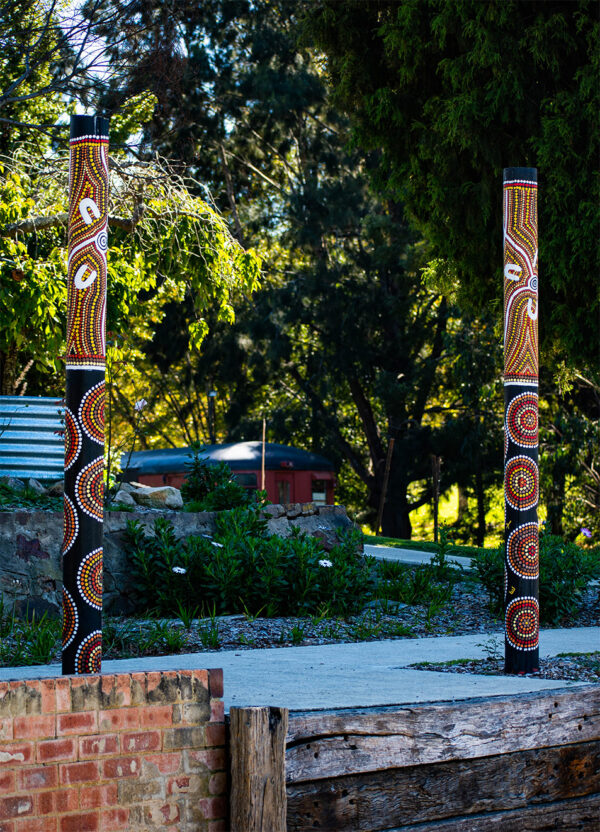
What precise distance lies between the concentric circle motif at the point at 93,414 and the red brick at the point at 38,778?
5.39 ft

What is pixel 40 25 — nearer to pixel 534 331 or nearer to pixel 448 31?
pixel 448 31

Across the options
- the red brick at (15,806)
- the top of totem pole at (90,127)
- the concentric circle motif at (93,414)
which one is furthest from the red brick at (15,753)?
the top of totem pole at (90,127)

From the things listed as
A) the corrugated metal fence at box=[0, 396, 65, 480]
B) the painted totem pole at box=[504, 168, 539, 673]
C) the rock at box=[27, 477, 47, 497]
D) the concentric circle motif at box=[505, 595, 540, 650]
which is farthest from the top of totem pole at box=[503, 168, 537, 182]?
the corrugated metal fence at box=[0, 396, 65, 480]

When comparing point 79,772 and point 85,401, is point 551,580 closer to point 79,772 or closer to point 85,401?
point 85,401

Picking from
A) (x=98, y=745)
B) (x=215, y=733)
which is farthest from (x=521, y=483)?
(x=98, y=745)

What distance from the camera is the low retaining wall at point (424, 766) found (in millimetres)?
4078

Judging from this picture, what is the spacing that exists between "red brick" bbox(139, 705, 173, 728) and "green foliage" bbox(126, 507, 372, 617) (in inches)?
178

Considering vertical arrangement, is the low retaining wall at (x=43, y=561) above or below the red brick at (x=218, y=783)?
above

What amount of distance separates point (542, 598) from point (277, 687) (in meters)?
4.68

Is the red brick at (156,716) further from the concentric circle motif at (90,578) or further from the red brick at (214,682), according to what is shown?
the concentric circle motif at (90,578)

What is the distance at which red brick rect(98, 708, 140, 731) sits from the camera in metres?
3.92

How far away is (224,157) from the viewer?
98.1 feet

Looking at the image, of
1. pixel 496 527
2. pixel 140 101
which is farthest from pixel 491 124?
pixel 496 527

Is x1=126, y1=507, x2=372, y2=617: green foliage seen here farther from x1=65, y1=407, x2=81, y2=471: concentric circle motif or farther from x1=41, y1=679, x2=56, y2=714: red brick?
x1=41, y1=679, x2=56, y2=714: red brick
